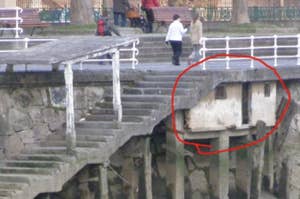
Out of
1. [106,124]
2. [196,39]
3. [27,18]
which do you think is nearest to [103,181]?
[106,124]

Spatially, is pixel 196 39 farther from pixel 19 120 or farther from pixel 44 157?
pixel 44 157

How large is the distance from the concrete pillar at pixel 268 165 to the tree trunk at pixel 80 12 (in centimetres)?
910

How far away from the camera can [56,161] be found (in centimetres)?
2355

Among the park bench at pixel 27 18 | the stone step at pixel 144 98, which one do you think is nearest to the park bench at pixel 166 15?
the park bench at pixel 27 18

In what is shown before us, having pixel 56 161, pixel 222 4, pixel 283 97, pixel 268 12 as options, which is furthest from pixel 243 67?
pixel 222 4

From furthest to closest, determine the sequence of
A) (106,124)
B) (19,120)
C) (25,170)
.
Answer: (19,120) → (106,124) → (25,170)

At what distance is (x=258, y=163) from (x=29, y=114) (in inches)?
211

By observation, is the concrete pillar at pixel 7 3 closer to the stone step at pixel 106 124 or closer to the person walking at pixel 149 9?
the person walking at pixel 149 9

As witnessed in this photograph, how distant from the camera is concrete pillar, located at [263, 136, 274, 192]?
91.1ft

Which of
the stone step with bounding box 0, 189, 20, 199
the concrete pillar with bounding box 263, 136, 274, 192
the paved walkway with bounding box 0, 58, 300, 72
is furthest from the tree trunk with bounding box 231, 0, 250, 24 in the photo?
the stone step with bounding box 0, 189, 20, 199

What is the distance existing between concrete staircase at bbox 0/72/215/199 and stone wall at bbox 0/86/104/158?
11.0 inches

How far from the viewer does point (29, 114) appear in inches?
991

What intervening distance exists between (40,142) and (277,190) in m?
6.02

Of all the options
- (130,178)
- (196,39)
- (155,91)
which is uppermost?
(196,39)
